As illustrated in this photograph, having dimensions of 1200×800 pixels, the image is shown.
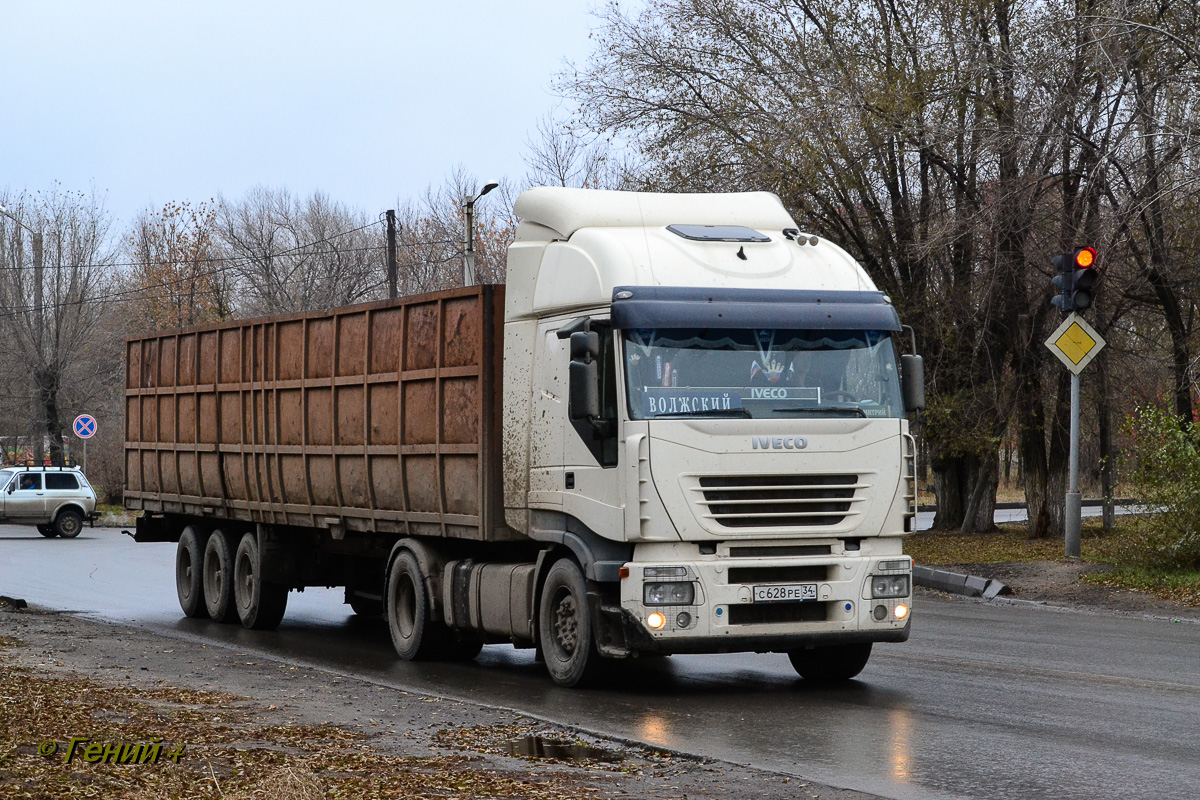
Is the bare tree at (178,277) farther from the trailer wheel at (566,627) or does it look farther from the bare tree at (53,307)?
the trailer wheel at (566,627)

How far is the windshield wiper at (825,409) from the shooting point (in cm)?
1031

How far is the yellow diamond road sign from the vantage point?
1908cm

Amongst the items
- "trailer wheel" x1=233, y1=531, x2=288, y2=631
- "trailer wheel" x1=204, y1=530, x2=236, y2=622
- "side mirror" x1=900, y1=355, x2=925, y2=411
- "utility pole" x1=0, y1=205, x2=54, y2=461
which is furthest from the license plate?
"utility pole" x1=0, y1=205, x2=54, y2=461

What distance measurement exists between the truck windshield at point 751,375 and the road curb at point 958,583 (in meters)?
7.65

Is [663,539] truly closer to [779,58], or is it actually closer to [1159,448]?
[1159,448]

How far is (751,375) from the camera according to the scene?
1036 cm

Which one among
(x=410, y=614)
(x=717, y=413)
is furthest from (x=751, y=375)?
(x=410, y=614)

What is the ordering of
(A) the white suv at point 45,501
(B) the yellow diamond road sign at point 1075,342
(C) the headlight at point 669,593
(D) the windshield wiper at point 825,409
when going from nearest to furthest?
(C) the headlight at point 669,593, (D) the windshield wiper at point 825,409, (B) the yellow diamond road sign at point 1075,342, (A) the white suv at point 45,501

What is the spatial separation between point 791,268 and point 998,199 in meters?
12.9

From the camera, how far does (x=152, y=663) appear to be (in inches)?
466

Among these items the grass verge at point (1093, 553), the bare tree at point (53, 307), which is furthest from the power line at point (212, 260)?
the grass verge at point (1093, 553)

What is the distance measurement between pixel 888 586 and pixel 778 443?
1339 millimetres

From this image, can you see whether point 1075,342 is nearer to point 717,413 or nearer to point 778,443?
point 778,443

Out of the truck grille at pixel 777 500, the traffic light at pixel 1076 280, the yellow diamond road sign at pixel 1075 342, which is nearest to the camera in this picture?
the truck grille at pixel 777 500
